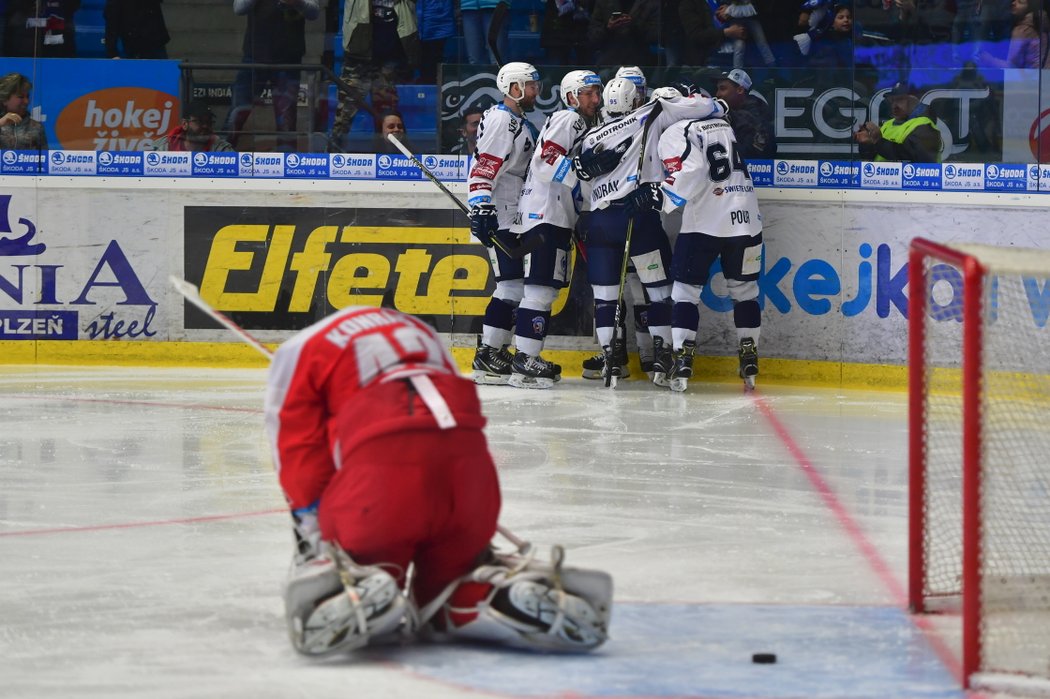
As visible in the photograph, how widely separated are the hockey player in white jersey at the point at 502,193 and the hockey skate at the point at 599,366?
475 millimetres

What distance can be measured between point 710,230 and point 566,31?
167cm

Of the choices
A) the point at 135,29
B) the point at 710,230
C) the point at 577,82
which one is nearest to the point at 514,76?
the point at 577,82

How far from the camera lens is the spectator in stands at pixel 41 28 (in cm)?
973

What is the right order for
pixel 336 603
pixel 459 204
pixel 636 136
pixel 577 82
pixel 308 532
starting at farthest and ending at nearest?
pixel 459 204, pixel 577 82, pixel 636 136, pixel 308 532, pixel 336 603

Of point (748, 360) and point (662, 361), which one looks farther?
point (662, 361)

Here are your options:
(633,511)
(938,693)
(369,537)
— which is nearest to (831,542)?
(633,511)

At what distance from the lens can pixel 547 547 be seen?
4953 mm

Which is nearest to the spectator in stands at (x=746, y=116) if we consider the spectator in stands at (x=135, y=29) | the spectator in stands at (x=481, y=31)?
the spectator in stands at (x=481, y=31)

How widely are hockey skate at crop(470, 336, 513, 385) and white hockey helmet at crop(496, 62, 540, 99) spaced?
1.42 m

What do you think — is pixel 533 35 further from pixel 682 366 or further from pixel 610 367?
pixel 682 366

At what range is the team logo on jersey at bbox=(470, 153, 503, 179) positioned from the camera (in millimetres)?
8836

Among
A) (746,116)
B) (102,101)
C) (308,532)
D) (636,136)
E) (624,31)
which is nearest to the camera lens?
(308,532)

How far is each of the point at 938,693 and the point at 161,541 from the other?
2.51 meters

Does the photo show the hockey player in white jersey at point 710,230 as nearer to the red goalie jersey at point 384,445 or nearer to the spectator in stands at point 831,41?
the spectator in stands at point 831,41
